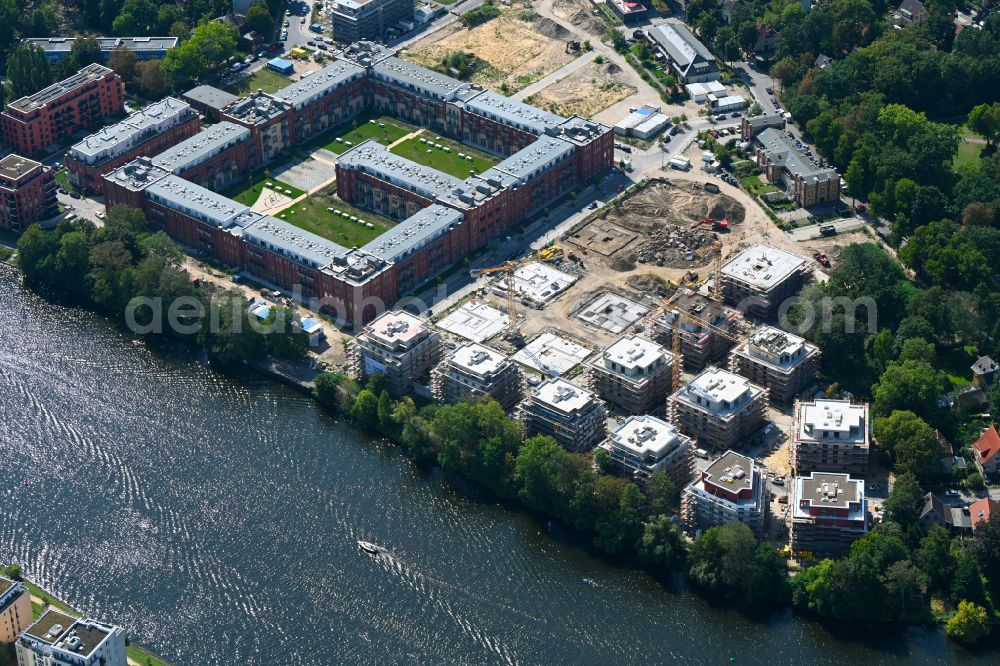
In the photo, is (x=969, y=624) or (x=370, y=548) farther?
(x=370, y=548)

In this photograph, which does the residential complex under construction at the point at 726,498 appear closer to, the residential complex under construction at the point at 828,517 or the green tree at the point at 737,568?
the green tree at the point at 737,568

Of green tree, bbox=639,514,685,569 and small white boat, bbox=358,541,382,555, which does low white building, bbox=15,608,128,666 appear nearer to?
small white boat, bbox=358,541,382,555

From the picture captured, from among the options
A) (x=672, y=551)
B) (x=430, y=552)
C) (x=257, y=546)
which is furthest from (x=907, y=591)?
(x=257, y=546)

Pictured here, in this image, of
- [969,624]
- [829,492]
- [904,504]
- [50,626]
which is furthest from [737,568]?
[50,626]

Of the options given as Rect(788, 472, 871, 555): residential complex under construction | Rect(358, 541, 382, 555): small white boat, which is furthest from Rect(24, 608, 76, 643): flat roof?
Rect(788, 472, 871, 555): residential complex under construction

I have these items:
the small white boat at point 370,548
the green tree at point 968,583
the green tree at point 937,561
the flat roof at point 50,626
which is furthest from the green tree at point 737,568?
the flat roof at point 50,626

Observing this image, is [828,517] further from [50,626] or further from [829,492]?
[50,626]

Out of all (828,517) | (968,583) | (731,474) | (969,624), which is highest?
(731,474)
